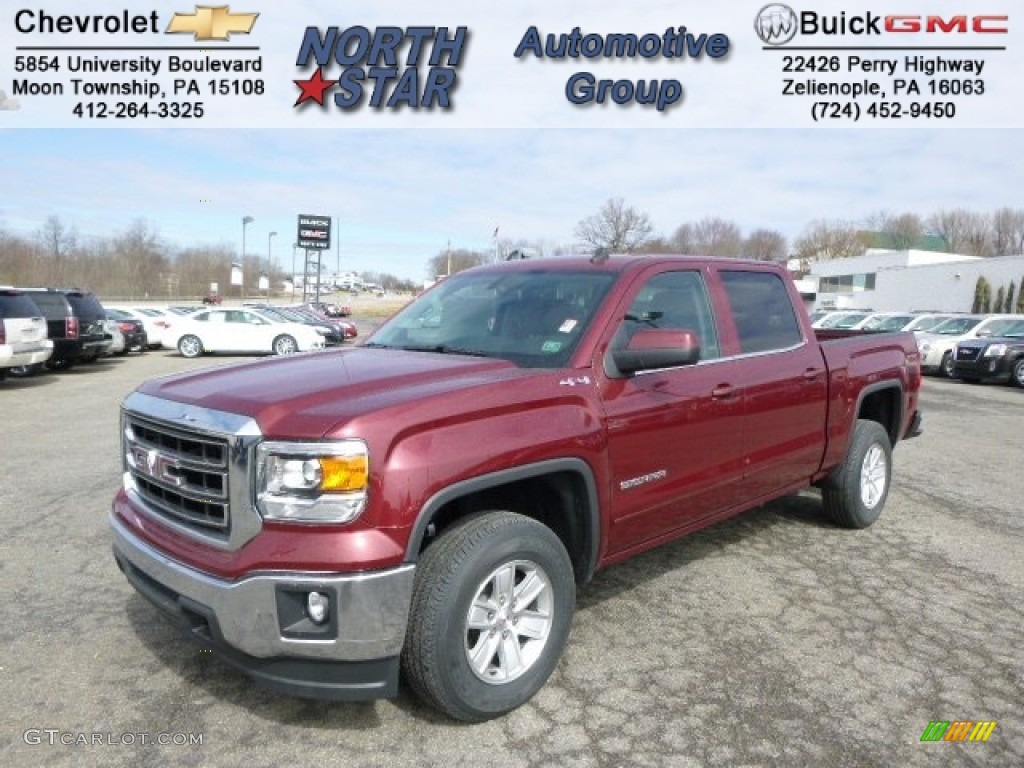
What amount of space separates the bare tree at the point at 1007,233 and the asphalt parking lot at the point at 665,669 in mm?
98936

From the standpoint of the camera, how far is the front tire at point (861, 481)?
496 cm

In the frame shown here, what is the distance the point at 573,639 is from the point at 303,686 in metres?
1.46

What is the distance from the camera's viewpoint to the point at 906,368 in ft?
18.0

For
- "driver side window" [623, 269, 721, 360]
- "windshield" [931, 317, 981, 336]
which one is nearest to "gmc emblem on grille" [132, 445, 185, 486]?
"driver side window" [623, 269, 721, 360]

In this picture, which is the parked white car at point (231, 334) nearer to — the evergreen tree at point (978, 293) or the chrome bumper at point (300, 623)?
the chrome bumper at point (300, 623)

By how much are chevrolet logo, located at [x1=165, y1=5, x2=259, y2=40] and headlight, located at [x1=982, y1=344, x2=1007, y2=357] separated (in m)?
15.9

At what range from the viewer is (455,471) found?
2.57 metres

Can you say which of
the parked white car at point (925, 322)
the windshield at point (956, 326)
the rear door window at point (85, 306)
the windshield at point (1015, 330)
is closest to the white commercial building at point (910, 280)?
the parked white car at point (925, 322)

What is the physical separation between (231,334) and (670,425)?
2016 centimetres

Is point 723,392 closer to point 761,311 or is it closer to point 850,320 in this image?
point 761,311

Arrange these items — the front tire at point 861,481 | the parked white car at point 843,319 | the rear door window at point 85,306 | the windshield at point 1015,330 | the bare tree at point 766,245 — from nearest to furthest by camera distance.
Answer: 1. the front tire at point 861,481
2. the rear door window at point 85,306
3. the windshield at point 1015,330
4. the parked white car at point 843,319
5. the bare tree at point 766,245

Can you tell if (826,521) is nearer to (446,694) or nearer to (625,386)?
(625,386)

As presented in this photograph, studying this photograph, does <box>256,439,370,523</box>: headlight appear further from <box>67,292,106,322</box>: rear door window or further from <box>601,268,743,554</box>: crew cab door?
<box>67,292,106,322</box>: rear door window

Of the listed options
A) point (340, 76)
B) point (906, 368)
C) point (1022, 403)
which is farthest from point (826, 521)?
point (1022, 403)
